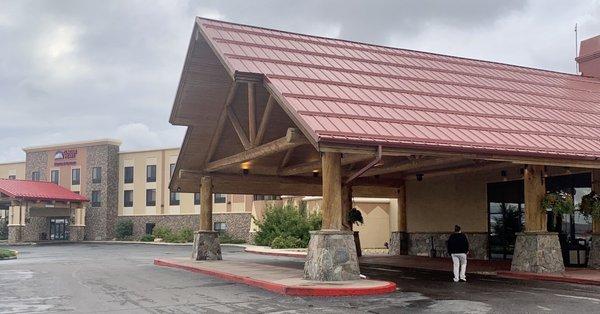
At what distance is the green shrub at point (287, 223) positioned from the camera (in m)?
40.4

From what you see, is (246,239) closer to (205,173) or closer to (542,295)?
(205,173)

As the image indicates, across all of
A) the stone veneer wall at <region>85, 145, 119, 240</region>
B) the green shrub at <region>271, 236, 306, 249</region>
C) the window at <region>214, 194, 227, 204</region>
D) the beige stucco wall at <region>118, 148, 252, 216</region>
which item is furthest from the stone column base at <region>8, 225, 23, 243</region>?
the green shrub at <region>271, 236, 306, 249</region>

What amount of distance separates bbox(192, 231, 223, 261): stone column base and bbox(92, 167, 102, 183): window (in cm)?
4315

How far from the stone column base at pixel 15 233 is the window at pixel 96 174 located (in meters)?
8.41

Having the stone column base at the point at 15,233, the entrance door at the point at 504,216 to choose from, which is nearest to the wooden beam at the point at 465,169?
the entrance door at the point at 504,216

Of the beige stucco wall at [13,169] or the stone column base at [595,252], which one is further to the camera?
the beige stucco wall at [13,169]

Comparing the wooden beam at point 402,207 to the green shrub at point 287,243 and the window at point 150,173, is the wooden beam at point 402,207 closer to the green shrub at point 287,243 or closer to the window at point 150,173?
the green shrub at point 287,243

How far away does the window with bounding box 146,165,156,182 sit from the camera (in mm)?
62125

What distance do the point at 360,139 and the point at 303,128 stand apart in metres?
1.32

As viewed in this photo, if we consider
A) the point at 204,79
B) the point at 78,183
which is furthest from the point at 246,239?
the point at 204,79

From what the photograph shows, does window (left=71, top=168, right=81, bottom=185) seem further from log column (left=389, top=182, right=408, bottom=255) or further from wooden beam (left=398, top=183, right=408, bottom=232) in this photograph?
wooden beam (left=398, top=183, right=408, bottom=232)

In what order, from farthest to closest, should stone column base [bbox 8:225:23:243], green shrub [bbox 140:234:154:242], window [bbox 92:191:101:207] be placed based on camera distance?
window [bbox 92:191:101:207] → stone column base [bbox 8:225:23:243] → green shrub [bbox 140:234:154:242]

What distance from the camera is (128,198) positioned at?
64188 millimetres

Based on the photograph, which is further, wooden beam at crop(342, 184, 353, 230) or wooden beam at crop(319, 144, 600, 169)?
wooden beam at crop(342, 184, 353, 230)
